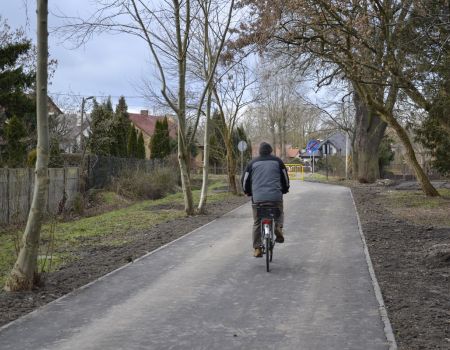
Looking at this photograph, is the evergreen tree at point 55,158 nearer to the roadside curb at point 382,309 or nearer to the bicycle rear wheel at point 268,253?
the roadside curb at point 382,309

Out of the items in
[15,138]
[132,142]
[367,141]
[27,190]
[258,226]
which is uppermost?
[132,142]

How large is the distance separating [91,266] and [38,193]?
2413 mm

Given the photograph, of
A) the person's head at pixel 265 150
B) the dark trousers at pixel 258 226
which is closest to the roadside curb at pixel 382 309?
the dark trousers at pixel 258 226

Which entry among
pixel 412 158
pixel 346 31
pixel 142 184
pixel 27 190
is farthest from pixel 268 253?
pixel 142 184

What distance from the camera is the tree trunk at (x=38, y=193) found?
7441 millimetres

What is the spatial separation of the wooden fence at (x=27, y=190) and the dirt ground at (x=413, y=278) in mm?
7060

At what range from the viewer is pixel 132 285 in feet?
26.2

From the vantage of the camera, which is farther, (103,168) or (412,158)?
(103,168)

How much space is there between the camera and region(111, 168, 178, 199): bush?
27.0 metres

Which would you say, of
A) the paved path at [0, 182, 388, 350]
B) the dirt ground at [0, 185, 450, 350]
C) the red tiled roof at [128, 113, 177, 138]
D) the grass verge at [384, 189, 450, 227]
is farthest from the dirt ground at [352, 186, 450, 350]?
the red tiled roof at [128, 113, 177, 138]

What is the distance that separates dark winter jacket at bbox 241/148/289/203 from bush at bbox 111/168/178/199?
18018 mm

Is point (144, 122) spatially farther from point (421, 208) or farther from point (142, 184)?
point (421, 208)

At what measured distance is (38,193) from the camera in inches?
298

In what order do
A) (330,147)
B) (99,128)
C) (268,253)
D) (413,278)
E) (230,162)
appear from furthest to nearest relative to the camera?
(330,147), (99,128), (230,162), (268,253), (413,278)
